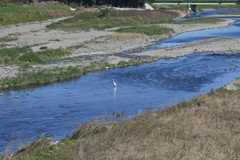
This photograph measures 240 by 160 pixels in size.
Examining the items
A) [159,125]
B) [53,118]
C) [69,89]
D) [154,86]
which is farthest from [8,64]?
[159,125]

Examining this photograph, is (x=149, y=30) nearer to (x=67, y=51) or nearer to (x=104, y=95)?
(x=67, y=51)

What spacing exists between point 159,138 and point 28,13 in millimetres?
77228

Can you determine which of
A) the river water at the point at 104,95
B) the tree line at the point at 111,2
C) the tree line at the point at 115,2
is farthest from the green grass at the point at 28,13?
the river water at the point at 104,95

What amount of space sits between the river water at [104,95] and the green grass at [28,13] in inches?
1788

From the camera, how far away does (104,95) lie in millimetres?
30312

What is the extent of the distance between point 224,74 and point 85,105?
587 inches

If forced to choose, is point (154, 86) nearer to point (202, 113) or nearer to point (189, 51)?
point (202, 113)

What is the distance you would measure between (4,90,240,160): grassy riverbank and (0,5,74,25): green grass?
62585 millimetres

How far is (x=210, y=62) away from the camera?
143 ft

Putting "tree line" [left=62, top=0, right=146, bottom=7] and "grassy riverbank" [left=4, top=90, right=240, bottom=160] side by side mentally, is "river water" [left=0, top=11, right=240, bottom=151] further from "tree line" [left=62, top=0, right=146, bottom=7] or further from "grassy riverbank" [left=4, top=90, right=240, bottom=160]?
"tree line" [left=62, top=0, right=146, bottom=7]

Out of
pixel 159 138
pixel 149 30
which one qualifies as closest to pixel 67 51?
pixel 149 30

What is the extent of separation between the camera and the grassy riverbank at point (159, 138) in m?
15.5

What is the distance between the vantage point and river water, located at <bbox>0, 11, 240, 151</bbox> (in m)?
23.3

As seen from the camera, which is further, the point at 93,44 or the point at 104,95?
the point at 93,44
